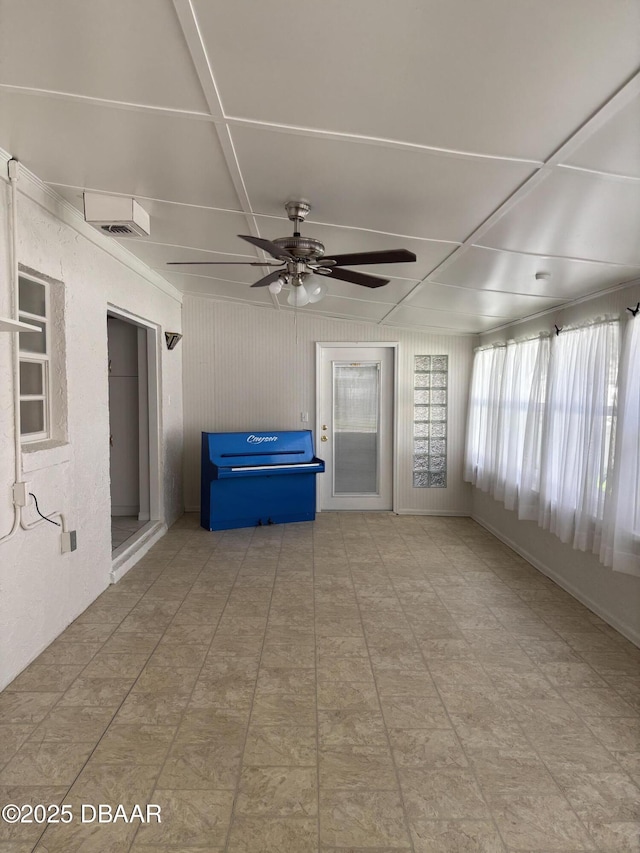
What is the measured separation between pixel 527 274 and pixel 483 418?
2756mm

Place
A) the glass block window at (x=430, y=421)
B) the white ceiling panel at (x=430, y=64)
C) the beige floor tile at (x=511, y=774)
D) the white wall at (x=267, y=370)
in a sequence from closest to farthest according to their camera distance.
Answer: the white ceiling panel at (x=430, y=64) < the beige floor tile at (x=511, y=774) < the white wall at (x=267, y=370) < the glass block window at (x=430, y=421)

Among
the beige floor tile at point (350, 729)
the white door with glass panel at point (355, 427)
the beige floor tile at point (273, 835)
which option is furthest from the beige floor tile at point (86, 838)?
the white door with glass panel at point (355, 427)

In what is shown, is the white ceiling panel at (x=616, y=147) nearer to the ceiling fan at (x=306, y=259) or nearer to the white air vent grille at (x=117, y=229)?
the ceiling fan at (x=306, y=259)

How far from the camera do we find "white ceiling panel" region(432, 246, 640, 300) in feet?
10.1

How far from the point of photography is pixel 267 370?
21.3ft

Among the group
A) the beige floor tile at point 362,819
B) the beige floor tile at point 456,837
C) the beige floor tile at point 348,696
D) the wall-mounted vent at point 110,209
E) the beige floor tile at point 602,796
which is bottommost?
the beige floor tile at point 348,696

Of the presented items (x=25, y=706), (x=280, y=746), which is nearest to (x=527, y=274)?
(x=280, y=746)

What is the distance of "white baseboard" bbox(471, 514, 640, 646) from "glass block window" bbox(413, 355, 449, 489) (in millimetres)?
1089

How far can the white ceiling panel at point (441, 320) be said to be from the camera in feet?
17.2

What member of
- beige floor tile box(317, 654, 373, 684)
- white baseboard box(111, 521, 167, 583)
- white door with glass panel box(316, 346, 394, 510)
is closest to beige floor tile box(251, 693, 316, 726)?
beige floor tile box(317, 654, 373, 684)

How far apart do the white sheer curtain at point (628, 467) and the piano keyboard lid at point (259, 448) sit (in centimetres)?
321

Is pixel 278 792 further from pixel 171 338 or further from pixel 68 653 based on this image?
pixel 171 338

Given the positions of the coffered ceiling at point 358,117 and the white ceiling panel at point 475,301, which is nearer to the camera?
the coffered ceiling at point 358,117

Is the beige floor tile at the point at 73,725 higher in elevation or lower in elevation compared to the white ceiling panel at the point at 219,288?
lower
